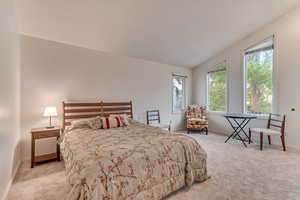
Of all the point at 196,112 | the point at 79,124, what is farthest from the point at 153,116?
the point at 79,124

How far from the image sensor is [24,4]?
2.48m

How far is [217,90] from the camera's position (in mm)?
5621

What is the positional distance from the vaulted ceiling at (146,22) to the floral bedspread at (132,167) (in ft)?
7.78

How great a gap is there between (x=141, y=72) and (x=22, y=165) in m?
3.67

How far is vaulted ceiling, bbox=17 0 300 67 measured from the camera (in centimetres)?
275

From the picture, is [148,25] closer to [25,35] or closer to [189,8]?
[189,8]

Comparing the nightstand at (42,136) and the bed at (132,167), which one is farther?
the nightstand at (42,136)

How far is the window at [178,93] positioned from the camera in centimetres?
586

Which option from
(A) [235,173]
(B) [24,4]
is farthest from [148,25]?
(A) [235,173]

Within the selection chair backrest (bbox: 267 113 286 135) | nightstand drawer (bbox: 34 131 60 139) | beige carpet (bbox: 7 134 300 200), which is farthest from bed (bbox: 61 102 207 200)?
chair backrest (bbox: 267 113 286 135)

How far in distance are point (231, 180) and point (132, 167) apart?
1.70 metres

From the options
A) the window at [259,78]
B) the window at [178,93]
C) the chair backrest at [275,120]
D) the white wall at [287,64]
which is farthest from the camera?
the window at [178,93]

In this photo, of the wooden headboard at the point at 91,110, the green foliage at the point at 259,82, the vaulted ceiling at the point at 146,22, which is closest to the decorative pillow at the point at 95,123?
the wooden headboard at the point at 91,110

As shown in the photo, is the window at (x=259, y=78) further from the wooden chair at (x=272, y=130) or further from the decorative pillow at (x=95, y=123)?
the decorative pillow at (x=95, y=123)
